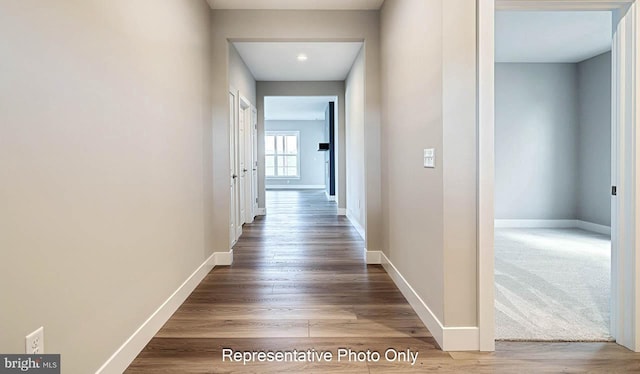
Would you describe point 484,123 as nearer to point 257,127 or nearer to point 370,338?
point 370,338

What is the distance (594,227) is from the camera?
5.94m

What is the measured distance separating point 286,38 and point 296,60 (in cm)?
227

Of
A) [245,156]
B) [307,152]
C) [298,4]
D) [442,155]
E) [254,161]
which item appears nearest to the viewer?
[442,155]

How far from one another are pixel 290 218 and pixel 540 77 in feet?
15.7

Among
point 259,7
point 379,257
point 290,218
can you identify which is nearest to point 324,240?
point 379,257

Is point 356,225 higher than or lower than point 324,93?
lower

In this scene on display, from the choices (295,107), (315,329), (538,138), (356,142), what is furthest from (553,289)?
(295,107)

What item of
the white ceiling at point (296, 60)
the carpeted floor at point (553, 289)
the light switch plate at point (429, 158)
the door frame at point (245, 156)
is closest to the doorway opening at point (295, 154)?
the white ceiling at point (296, 60)

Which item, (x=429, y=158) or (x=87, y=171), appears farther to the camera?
(x=429, y=158)

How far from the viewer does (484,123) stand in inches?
82.6

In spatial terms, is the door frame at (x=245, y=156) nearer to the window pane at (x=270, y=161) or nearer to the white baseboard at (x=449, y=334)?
the white baseboard at (x=449, y=334)

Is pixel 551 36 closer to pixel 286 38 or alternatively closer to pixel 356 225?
pixel 286 38

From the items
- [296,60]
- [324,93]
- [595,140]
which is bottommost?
[595,140]

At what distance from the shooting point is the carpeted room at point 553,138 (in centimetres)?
466
